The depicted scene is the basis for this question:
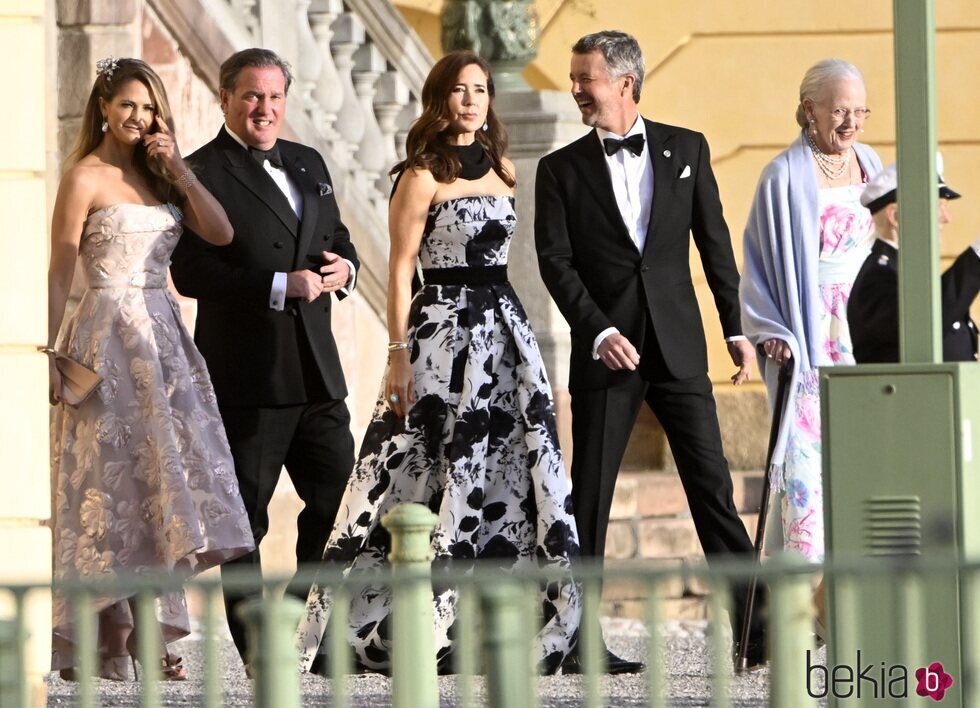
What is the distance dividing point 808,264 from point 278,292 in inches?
64.6

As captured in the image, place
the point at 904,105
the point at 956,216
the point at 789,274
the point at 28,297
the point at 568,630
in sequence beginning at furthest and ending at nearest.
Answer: the point at 956,216
the point at 789,274
the point at 568,630
the point at 28,297
the point at 904,105

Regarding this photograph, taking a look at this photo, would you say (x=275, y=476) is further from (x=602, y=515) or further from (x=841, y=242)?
(x=841, y=242)

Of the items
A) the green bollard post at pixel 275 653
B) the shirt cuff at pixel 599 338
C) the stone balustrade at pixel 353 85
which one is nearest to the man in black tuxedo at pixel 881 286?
the shirt cuff at pixel 599 338

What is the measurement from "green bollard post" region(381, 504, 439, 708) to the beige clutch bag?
8.66 feet

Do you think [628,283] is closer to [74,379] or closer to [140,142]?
[140,142]

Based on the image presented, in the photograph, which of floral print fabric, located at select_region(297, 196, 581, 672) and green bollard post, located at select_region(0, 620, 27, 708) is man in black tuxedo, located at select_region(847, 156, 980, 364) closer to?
floral print fabric, located at select_region(297, 196, 581, 672)

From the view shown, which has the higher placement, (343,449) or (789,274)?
(789,274)

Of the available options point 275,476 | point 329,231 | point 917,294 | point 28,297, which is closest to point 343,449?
point 275,476

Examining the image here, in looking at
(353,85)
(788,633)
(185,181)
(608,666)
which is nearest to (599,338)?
(608,666)

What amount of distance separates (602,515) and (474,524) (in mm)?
460

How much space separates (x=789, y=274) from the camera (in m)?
7.30

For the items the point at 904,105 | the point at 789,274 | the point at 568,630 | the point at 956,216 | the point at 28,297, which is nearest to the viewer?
the point at 904,105

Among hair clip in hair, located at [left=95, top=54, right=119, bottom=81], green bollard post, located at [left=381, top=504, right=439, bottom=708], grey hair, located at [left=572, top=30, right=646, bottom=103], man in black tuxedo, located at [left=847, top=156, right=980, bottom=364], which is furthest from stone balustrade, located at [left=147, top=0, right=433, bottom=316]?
green bollard post, located at [left=381, top=504, right=439, bottom=708]

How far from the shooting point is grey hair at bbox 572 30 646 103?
7102 mm
